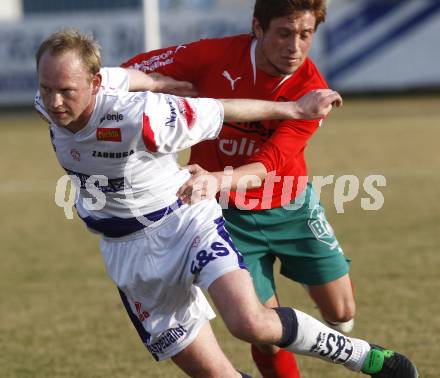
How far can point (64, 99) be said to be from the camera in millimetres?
4434

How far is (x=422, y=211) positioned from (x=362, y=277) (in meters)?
2.96

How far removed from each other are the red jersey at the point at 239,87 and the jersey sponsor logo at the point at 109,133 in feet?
3.31

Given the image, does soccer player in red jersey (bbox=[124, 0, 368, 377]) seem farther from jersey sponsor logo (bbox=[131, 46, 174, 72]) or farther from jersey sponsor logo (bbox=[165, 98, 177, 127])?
jersey sponsor logo (bbox=[165, 98, 177, 127])

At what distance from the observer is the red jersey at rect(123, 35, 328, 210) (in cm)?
546

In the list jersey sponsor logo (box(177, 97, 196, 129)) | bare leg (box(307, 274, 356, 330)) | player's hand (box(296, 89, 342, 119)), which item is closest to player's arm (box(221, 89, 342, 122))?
player's hand (box(296, 89, 342, 119))

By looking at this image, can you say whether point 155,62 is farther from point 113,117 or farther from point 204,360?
point 204,360

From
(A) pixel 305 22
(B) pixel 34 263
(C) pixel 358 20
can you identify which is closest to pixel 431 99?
(C) pixel 358 20

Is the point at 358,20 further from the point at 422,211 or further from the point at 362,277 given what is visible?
the point at 362,277

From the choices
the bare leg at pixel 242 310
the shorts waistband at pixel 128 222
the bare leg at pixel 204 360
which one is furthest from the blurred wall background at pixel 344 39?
the bare leg at pixel 242 310

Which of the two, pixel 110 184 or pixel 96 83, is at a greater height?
pixel 96 83

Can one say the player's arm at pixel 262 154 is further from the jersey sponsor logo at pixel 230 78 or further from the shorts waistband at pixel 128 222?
the jersey sponsor logo at pixel 230 78

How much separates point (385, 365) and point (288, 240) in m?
1.01

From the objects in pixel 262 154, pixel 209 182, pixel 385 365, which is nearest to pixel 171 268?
pixel 209 182

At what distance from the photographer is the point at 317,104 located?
192 inches
